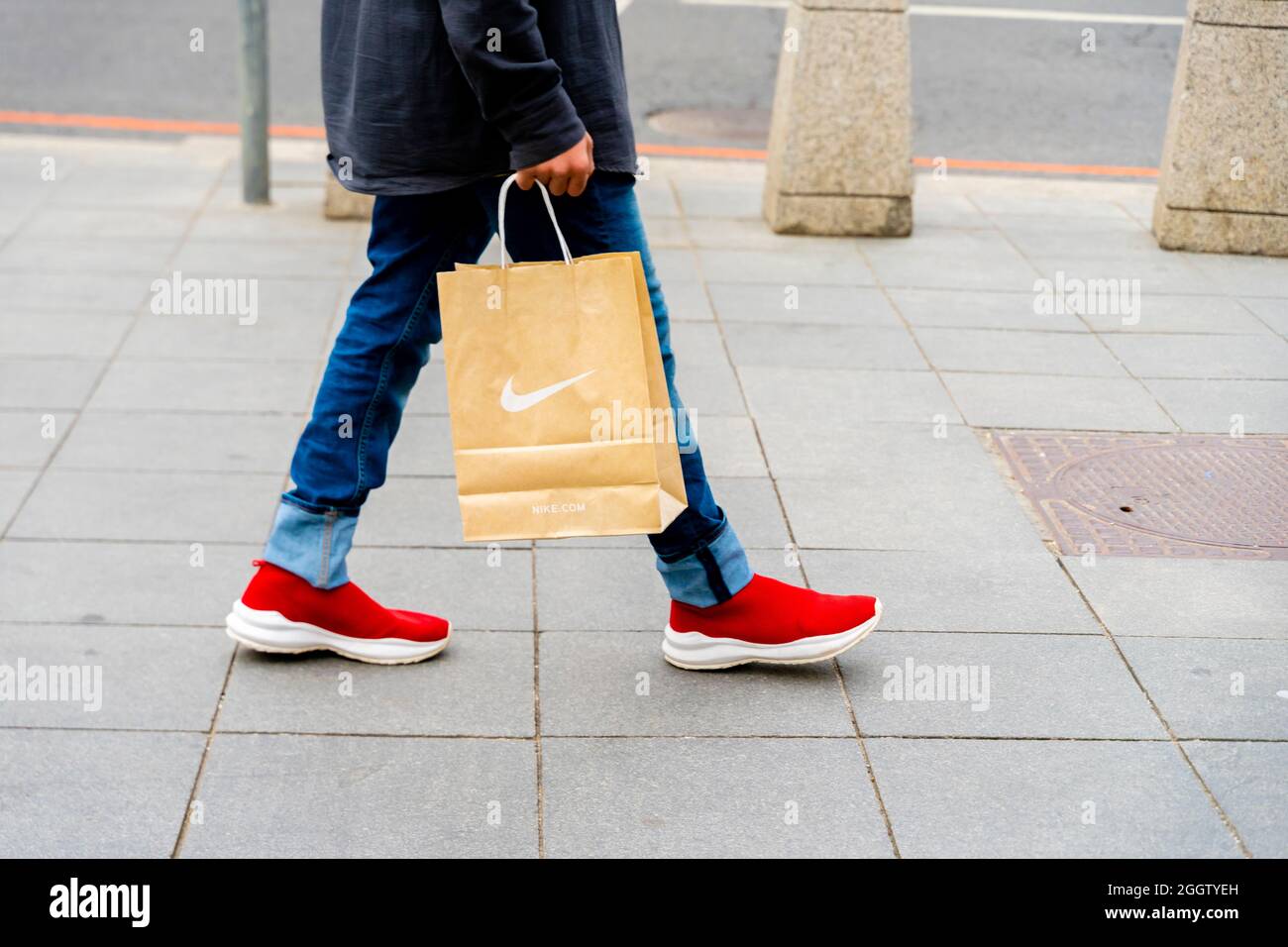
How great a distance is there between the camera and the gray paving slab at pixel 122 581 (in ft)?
12.0

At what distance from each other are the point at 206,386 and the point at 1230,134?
443 cm

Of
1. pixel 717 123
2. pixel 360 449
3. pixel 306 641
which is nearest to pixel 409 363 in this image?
pixel 360 449

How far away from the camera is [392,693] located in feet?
11.1

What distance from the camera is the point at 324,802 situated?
2.95 m

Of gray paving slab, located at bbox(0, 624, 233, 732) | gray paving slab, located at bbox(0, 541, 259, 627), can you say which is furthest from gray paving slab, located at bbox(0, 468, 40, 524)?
gray paving slab, located at bbox(0, 624, 233, 732)

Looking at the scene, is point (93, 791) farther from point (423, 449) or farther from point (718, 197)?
point (718, 197)

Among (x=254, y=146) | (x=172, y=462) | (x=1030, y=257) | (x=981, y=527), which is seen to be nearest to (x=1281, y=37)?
(x=1030, y=257)

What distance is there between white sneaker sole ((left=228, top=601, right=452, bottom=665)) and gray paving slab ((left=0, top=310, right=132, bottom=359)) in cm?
224

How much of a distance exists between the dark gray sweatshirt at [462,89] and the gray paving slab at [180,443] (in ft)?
5.39

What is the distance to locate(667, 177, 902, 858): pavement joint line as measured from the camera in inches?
118

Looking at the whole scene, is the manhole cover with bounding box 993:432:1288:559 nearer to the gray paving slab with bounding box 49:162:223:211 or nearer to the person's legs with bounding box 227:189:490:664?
the person's legs with bounding box 227:189:490:664

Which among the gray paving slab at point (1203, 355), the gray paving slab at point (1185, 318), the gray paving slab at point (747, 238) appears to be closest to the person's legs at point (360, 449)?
the gray paving slab at point (1203, 355)
